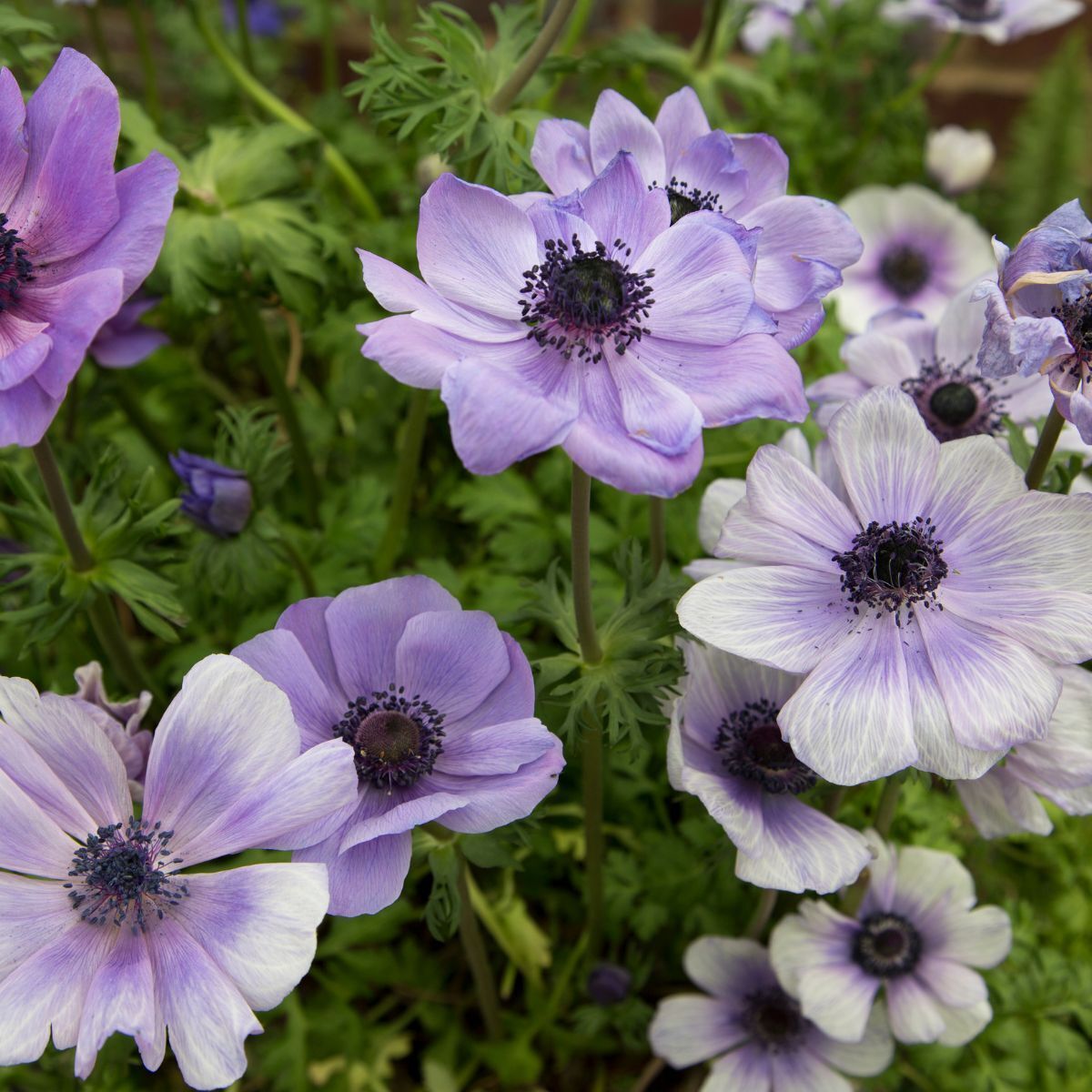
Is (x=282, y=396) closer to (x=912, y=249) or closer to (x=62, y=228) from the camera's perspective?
(x=62, y=228)

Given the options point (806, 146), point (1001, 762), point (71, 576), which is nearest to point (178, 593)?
point (71, 576)

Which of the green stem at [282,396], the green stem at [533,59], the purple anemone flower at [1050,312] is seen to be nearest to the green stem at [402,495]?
the green stem at [282,396]

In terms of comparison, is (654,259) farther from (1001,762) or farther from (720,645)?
(1001,762)

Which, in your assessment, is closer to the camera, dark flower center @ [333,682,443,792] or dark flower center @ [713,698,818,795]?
dark flower center @ [333,682,443,792]

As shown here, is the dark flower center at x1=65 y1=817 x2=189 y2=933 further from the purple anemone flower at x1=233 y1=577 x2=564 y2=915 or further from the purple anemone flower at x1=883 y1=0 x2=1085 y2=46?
the purple anemone flower at x1=883 y1=0 x2=1085 y2=46

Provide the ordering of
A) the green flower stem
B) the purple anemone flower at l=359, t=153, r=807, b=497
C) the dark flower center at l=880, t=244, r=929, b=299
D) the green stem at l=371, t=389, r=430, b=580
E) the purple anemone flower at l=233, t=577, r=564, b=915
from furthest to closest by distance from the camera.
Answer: the dark flower center at l=880, t=244, r=929, b=299
the green flower stem
the green stem at l=371, t=389, r=430, b=580
the purple anemone flower at l=233, t=577, r=564, b=915
the purple anemone flower at l=359, t=153, r=807, b=497

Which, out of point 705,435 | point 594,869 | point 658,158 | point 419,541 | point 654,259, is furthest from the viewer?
point 419,541

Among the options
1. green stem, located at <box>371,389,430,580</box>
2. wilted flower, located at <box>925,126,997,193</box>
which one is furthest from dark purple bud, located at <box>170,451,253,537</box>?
wilted flower, located at <box>925,126,997,193</box>
